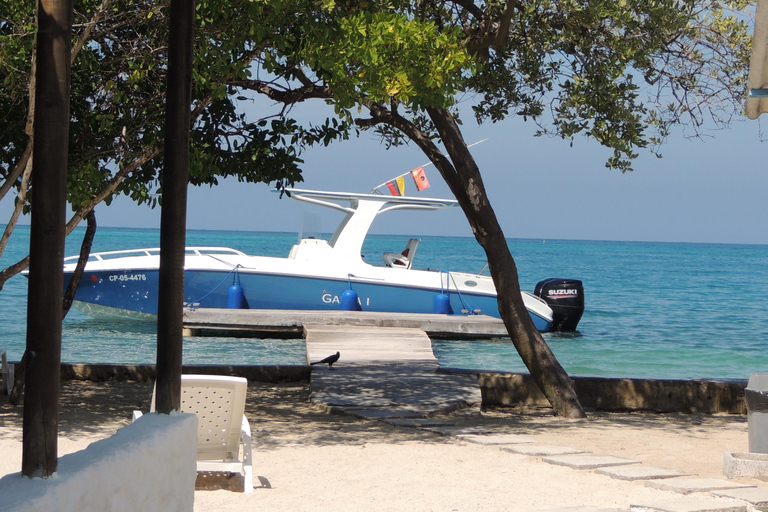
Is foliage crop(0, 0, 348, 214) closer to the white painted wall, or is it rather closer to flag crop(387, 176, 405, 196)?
the white painted wall

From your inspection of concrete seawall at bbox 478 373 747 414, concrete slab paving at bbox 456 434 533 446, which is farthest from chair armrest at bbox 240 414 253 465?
concrete seawall at bbox 478 373 747 414

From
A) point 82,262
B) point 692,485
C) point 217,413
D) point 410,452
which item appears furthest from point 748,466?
point 82,262

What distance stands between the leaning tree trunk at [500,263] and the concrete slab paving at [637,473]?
2.98m

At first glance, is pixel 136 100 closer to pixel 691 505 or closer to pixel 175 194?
pixel 175 194

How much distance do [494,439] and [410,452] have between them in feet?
2.60

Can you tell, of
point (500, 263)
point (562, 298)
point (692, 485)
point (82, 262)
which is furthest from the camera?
point (562, 298)

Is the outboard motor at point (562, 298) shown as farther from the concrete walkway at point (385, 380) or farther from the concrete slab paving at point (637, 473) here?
the concrete slab paving at point (637, 473)

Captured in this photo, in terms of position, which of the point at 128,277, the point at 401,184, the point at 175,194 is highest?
the point at 401,184

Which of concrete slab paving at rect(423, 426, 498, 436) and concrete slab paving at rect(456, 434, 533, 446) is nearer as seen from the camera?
concrete slab paving at rect(456, 434, 533, 446)

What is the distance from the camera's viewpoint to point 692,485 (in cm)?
468

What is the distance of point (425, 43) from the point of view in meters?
5.68

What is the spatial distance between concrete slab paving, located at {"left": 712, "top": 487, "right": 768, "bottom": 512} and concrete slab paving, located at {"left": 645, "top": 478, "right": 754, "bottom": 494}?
0.09 metres

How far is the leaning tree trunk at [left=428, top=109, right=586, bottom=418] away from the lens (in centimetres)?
809

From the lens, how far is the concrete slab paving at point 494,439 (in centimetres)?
638
